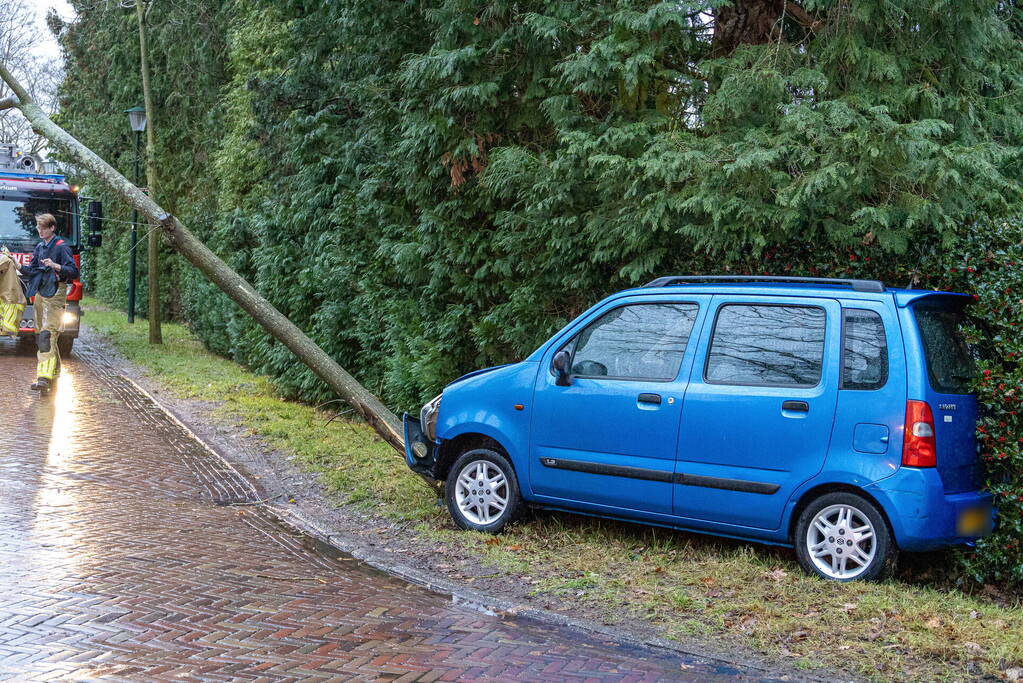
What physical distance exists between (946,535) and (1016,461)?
2.22ft

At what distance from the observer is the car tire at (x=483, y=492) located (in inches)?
298

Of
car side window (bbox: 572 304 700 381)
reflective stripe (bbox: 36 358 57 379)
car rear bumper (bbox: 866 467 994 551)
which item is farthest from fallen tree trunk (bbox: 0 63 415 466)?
car rear bumper (bbox: 866 467 994 551)

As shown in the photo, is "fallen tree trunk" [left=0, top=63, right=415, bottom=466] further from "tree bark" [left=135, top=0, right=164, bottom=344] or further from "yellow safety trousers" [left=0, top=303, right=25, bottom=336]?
"tree bark" [left=135, top=0, right=164, bottom=344]

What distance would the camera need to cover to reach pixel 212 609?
5879 mm

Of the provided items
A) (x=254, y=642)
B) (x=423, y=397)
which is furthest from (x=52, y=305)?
(x=254, y=642)

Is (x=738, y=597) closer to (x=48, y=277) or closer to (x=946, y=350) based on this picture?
(x=946, y=350)

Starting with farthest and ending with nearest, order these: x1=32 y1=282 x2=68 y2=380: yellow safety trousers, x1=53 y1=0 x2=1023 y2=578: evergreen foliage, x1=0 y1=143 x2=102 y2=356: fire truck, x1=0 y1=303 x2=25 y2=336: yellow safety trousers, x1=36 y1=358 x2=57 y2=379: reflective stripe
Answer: x1=0 y1=143 x2=102 y2=356: fire truck, x1=0 y1=303 x2=25 y2=336: yellow safety trousers, x1=36 y1=358 x2=57 y2=379: reflective stripe, x1=32 y1=282 x2=68 y2=380: yellow safety trousers, x1=53 y1=0 x2=1023 y2=578: evergreen foliage

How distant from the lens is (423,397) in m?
11.7

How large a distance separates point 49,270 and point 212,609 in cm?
953

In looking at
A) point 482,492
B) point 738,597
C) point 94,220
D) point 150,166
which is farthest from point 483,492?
point 150,166

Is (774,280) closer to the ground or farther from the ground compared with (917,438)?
farther from the ground

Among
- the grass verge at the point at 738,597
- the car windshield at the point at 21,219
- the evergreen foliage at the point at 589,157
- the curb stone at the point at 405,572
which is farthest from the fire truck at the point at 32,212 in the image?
the grass verge at the point at 738,597

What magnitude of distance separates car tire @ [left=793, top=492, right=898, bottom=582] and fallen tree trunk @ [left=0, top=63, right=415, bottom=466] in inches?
168

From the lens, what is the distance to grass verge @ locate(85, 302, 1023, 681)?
5.19 metres
